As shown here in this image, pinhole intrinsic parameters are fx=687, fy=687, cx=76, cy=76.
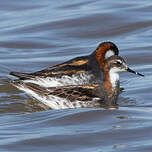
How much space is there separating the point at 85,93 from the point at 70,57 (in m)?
4.17

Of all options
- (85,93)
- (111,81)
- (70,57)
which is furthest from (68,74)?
(70,57)

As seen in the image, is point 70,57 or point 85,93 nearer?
point 85,93

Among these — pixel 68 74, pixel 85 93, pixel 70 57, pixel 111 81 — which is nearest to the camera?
pixel 85 93

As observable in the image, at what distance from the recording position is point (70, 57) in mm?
16312

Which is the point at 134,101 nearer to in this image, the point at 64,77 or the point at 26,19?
the point at 64,77

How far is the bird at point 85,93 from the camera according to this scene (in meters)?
12.2

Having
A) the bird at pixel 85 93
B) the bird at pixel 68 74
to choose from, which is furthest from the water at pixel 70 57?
the bird at pixel 68 74

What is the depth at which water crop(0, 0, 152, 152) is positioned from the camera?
32.7 ft

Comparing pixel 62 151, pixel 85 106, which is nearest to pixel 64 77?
pixel 85 106

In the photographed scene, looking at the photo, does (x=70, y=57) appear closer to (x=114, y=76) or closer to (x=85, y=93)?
(x=114, y=76)

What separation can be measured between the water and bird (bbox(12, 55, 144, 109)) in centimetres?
26

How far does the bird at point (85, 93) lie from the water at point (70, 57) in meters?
0.26

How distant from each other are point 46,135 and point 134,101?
2973mm

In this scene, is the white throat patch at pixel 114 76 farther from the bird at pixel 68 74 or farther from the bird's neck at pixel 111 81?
the bird at pixel 68 74
